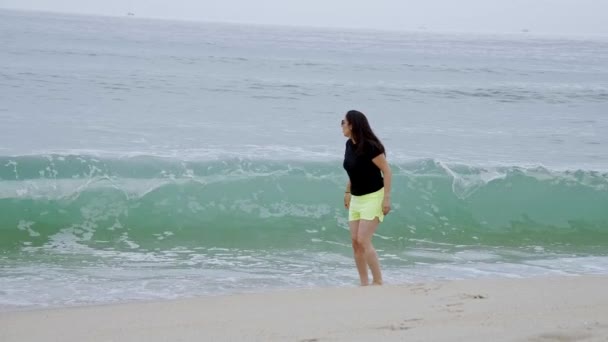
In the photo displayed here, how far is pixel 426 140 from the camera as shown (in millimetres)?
18703

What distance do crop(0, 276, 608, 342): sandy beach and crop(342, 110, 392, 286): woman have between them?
0.45m

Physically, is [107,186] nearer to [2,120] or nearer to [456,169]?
[456,169]

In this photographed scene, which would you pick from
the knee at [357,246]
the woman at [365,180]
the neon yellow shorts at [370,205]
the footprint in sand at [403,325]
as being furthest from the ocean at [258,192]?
the footprint in sand at [403,325]

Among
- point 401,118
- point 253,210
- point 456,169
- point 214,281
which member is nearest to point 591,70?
point 401,118

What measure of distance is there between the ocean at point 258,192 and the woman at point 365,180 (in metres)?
1.32

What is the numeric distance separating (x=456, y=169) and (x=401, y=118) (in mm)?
8770

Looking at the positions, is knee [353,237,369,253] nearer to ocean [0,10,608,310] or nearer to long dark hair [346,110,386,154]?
long dark hair [346,110,386,154]

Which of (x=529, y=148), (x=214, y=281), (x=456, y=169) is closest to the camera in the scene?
(x=214, y=281)

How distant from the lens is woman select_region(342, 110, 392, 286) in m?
6.78

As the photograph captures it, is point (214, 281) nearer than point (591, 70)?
Yes

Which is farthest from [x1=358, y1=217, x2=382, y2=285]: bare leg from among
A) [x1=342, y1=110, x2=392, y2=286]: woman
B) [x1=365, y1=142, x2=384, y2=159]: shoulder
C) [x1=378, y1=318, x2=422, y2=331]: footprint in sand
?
[x1=378, y1=318, x2=422, y2=331]: footprint in sand

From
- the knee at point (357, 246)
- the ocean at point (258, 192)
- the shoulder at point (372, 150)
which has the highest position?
the shoulder at point (372, 150)

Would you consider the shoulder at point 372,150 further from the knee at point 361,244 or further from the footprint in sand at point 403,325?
the footprint in sand at point 403,325

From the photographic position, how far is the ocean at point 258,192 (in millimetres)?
8852
